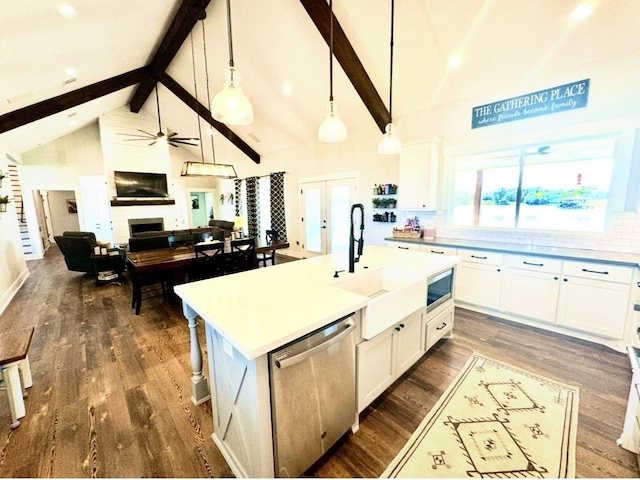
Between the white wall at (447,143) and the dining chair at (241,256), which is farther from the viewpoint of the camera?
the dining chair at (241,256)

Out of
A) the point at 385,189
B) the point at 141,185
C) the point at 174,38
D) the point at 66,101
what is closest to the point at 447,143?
the point at 385,189

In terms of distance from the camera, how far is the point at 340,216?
19.4 ft

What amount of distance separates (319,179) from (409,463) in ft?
17.5

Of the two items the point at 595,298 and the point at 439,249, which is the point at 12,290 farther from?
the point at 595,298

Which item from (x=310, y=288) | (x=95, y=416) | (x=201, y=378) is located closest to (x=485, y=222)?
(x=310, y=288)

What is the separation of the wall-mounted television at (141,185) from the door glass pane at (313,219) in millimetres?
4652

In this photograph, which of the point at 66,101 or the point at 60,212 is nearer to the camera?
the point at 66,101

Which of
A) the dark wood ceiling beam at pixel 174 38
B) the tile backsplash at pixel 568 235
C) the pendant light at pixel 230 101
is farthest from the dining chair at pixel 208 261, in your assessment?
the tile backsplash at pixel 568 235

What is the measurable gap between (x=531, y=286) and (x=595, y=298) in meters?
0.51

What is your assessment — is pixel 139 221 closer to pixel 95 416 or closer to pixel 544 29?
pixel 95 416

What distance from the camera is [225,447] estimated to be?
5.18 ft

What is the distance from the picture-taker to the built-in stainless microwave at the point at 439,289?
2426mm

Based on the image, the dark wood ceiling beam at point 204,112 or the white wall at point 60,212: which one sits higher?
the dark wood ceiling beam at point 204,112

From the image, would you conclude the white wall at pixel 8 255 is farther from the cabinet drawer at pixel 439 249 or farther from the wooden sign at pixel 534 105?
the wooden sign at pixel 534 105
